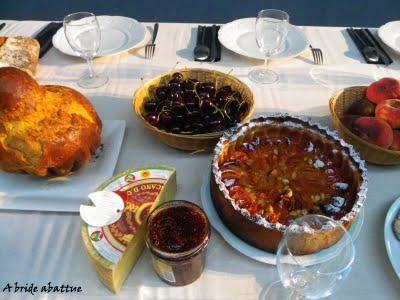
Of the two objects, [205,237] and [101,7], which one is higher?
[205,237]

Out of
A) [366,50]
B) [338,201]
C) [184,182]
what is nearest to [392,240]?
[338,201]

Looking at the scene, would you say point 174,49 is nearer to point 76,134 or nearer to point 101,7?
point 76,134

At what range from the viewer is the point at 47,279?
767 millimetres

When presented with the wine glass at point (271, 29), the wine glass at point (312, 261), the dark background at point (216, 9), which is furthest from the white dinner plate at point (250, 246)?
the dark background at point (216, 9)

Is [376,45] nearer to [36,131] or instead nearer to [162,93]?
[162,93]

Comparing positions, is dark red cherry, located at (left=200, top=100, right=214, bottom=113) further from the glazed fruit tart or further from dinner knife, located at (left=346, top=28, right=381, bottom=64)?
dinner knife, located at (left=346, top=28, right=381, bottom=64)

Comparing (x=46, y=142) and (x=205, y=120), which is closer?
(x=46, y=142)

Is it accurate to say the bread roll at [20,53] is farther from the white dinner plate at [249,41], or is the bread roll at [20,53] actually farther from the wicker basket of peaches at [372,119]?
the wicker basket of peaches at [372,119]

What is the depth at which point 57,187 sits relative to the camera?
2.97 feet

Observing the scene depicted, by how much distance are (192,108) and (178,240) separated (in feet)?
1.30

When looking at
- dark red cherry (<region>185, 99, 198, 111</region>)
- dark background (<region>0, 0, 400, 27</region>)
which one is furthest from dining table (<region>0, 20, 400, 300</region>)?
dark background (<region>0, 0, 400, 27</region>)

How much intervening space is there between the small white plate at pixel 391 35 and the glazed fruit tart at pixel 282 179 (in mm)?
660

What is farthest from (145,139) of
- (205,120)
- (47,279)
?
(47,279)

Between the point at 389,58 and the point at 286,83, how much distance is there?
39 cm
